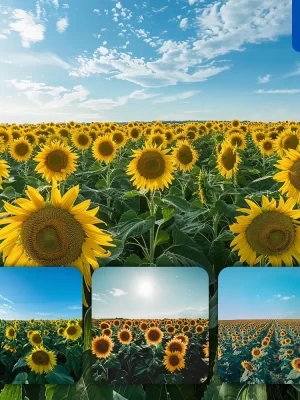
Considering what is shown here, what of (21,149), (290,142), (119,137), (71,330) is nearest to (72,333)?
(71,330)

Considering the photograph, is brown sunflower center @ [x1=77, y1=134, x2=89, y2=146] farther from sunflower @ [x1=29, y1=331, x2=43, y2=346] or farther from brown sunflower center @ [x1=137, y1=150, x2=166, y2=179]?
sunflower @ [x1=29, y1=331, x2=43, y2=346]

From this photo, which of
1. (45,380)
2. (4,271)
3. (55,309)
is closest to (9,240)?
(4,271)

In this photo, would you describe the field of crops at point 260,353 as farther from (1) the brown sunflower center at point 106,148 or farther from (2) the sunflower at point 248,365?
(1) the brown sunflower center at point 106,148

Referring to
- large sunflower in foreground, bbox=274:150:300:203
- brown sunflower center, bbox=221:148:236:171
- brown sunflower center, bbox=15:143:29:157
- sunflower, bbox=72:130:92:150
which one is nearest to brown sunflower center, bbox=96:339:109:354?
large sunflower in foreground, bbox=274:150:300:203

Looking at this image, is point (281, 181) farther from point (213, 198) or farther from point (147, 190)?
point (147, 190)

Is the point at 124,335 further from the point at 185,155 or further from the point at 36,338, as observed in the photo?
the point at 185,155
